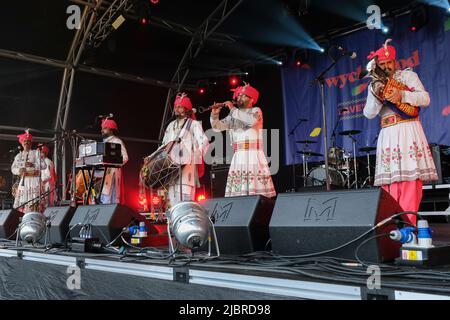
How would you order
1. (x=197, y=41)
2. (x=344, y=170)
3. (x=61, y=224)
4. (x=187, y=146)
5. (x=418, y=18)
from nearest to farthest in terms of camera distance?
(x=61, y=224), (x=187, y=146), (x=418, y=18), (x=344, y=170), (x=197, y=41)

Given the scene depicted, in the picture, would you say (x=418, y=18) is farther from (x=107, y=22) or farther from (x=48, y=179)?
(x=48, y=179)

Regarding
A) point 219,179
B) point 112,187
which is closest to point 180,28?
point 219,179

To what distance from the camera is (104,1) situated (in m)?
7.58

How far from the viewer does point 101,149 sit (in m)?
3.85

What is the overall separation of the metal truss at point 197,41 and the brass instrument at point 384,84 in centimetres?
506

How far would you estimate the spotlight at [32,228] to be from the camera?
3.65m

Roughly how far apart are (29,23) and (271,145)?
4.84 meters

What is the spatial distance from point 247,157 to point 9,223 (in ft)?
8.96

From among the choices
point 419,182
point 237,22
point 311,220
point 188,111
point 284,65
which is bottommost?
point 311,220

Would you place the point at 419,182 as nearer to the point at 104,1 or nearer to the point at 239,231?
the point at 239,231

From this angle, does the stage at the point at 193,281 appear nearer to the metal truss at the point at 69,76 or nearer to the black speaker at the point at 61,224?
the black speaker at the point at 61,224

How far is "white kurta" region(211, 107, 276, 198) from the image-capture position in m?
3.68

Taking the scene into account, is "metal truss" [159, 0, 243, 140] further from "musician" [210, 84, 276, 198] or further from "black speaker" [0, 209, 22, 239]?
"black speaker" [0, 209, 22, 239]
